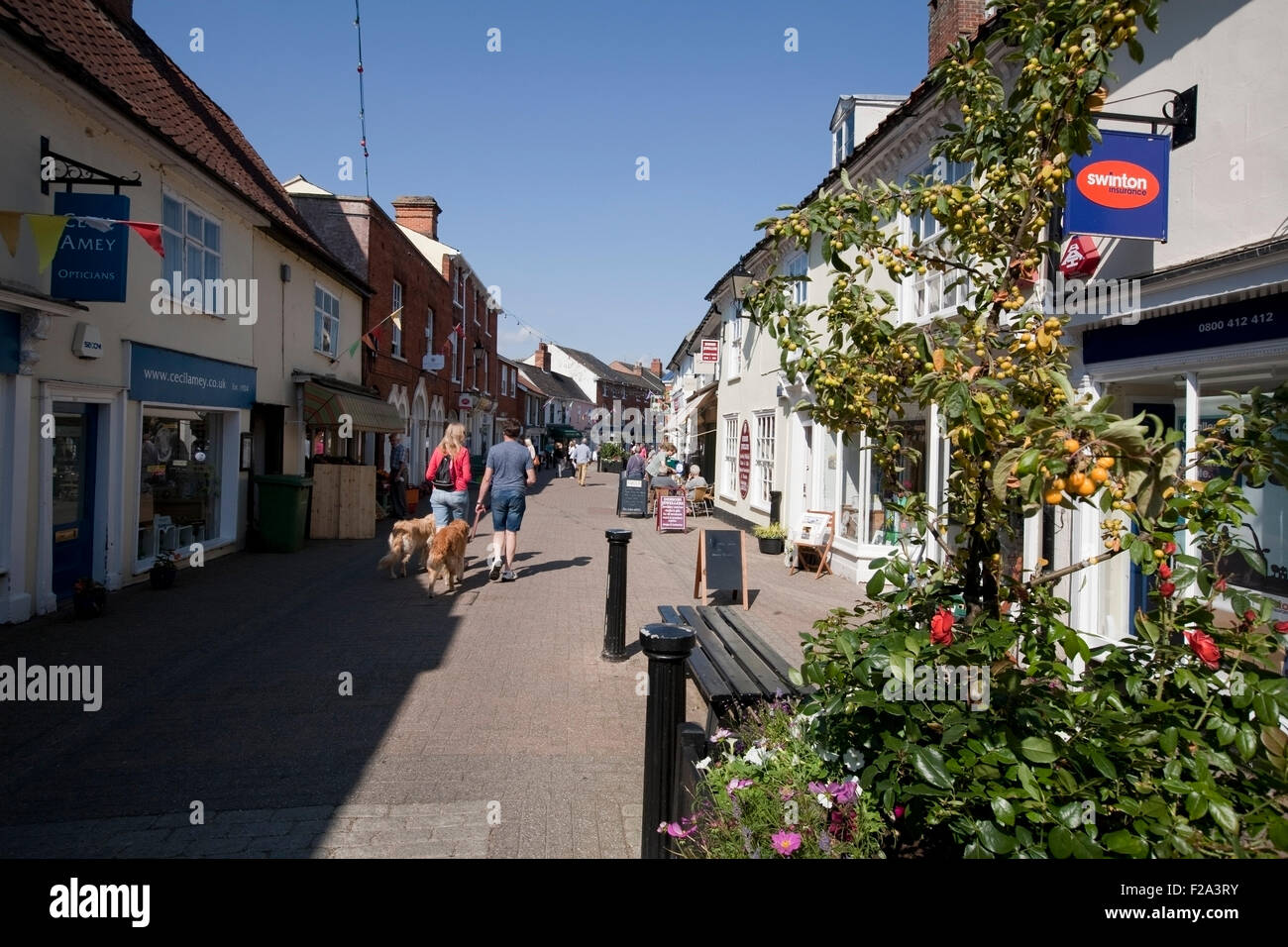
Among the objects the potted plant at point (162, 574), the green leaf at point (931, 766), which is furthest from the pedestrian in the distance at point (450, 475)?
the green leaf at point (931, 766)

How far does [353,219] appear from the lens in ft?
59.4

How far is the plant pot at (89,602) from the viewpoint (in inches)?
288

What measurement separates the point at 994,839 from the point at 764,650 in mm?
3019

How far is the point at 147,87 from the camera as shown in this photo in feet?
34.1

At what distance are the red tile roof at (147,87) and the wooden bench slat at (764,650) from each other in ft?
24.3

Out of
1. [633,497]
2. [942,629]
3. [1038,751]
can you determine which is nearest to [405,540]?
[942,629]

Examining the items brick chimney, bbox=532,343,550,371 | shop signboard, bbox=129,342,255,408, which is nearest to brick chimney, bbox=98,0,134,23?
shop signboard, bbox=129,342,255,408

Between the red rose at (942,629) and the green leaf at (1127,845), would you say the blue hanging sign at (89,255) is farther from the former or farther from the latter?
the green leaf at (1127,845)

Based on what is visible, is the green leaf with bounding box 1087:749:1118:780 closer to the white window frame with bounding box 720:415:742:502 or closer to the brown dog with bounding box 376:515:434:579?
the brown dog with bounding box 376:515:434:579

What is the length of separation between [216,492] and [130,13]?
693 cm

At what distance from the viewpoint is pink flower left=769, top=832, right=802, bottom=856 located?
2404 millimetres

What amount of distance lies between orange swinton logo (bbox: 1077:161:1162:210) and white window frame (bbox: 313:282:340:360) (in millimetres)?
13127

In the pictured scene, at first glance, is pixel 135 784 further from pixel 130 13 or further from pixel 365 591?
pixel 130 13
